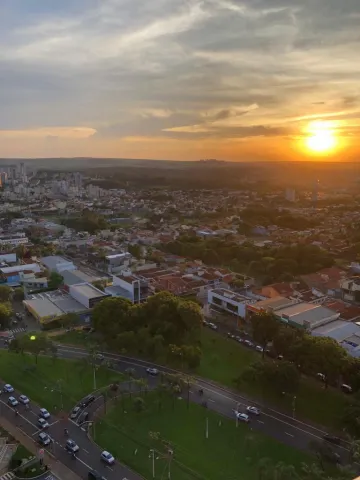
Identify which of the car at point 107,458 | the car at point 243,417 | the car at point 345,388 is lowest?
the car at point 107,458

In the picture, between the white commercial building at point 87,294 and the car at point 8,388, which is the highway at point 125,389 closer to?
the car at point 8,388

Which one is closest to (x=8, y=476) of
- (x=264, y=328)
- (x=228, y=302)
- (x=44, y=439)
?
→ (x=44, y=439)

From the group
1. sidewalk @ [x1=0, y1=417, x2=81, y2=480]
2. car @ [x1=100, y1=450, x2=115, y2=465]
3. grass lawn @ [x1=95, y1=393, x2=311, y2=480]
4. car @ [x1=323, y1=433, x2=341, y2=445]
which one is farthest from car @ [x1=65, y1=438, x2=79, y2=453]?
car @ [x1=323, y1=433, x2=341, y2=445]

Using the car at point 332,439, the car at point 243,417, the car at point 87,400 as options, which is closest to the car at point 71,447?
the car at point 87,400

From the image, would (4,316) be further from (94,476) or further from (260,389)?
(260,389)

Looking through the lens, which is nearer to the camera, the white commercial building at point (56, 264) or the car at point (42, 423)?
the car at point (42, 423)
